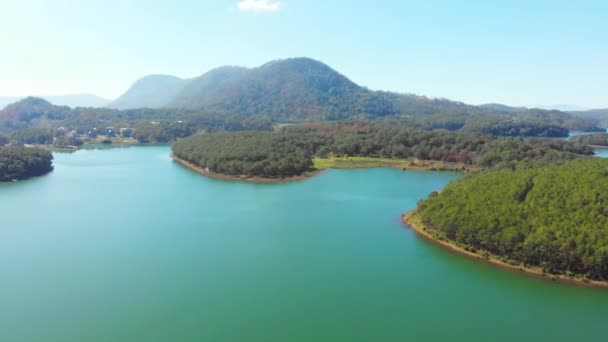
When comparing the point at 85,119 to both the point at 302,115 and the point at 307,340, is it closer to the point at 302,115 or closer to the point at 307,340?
the point at 302,115

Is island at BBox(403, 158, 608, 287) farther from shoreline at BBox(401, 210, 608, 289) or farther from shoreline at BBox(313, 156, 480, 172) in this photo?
shoreline at BBox(313, 156, 480, 172)

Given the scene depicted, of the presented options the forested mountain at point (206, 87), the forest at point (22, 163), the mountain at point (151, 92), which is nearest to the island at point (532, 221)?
the forest at point (22, 163)

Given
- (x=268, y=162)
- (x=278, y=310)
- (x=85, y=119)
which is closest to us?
(x=278, y=310)

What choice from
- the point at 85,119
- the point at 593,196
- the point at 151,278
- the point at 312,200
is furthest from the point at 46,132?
the point at 593,196

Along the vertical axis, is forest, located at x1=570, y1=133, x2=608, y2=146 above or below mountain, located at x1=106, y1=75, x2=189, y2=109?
below

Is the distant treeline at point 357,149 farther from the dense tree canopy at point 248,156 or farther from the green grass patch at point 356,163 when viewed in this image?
the green grass patch at point 356,163

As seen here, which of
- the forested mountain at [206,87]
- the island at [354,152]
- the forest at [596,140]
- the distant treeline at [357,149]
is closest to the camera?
the island at [354,152]

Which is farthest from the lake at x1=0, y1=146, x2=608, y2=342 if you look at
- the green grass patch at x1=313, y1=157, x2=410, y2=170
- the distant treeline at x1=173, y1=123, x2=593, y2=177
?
the green grass patch at x1=313, y1=157, x2=410, y2=170
